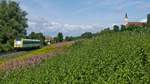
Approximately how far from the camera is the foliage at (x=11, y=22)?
109875mm

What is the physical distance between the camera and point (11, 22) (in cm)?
11212

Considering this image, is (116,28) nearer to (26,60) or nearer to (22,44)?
(22,44)

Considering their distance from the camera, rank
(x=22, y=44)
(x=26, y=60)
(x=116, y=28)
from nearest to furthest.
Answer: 1. (x=26, y=60)
2. (x=116, y=28)
3. (x=22, y=44)

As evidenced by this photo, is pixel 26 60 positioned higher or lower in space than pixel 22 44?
higher

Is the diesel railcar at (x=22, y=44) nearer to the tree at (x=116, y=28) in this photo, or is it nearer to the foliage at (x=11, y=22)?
the foliage at (x=11, y=22)

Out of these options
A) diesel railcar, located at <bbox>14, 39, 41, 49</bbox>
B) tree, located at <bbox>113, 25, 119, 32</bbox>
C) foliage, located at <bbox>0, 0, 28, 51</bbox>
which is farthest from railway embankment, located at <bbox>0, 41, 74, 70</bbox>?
foliage, located at <bbox>0, 0, 28, 51</bbox>

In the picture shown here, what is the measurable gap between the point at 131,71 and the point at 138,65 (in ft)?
5.19

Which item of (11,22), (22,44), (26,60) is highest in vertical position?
(11,22)

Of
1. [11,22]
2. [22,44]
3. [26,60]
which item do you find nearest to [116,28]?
[22,44]

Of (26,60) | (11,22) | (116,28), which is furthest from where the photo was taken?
(11,22)

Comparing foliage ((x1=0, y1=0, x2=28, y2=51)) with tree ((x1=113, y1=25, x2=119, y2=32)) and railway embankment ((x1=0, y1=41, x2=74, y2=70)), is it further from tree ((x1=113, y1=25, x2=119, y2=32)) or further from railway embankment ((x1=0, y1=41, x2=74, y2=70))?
railway embankment ((x1=0, y1=41, x2=74, y2=70))

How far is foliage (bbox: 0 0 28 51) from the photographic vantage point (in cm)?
10988

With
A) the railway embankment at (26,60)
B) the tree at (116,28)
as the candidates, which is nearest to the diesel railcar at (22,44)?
the tree at (116,28)

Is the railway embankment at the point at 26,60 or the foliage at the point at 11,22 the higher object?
the foliage at the point at 11,22
